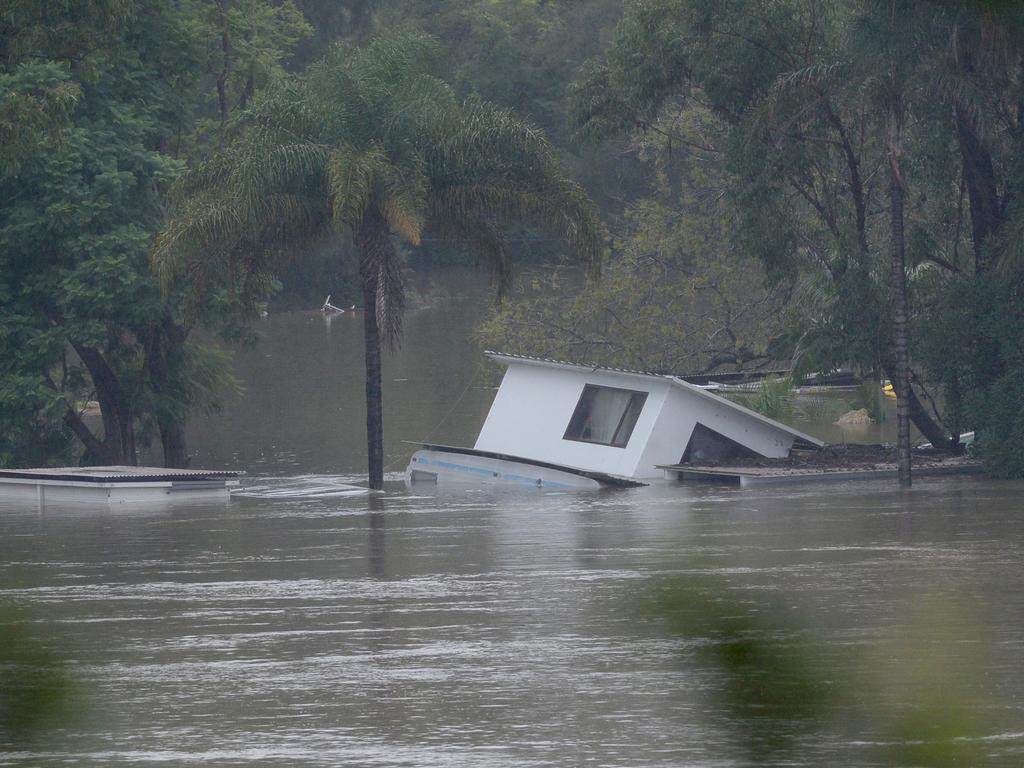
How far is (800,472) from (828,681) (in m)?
14.8

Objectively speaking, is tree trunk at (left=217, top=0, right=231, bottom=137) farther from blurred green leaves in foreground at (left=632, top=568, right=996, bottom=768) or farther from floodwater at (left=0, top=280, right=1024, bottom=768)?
blurred green leaves in foreground at (left=632, top=568, right=996, bottom=768)

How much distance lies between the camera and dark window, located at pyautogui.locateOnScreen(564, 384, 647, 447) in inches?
965

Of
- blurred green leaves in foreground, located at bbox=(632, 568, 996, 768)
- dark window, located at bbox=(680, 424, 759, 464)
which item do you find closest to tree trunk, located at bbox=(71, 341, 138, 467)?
dark window, located at bbox=(680, 424, 759, 464)

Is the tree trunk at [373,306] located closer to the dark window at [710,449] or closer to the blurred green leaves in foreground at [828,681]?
the dark window at [710,449]

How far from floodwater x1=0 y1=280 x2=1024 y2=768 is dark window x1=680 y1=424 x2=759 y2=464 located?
3792 mm

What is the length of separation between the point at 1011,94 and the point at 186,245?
12074mm

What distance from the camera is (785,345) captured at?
27.7 metres

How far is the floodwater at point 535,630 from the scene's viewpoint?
25.8 ft

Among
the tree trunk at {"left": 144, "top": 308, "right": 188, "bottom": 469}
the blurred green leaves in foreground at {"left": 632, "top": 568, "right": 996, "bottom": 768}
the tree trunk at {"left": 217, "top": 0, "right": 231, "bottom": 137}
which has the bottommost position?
the blurred green leaves in foreground at {"left": 632, "top": 568, "right": 996, "bottom": 768}

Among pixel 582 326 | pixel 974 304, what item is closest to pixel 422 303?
pixel 582 326

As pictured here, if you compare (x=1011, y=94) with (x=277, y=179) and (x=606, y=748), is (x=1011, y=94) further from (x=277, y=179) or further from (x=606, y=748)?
(x=606, y=748)

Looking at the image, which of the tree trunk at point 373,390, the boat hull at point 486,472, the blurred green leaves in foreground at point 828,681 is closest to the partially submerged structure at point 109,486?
the tree trunk at point 373,390

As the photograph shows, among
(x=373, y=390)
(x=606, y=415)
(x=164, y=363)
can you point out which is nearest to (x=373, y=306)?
(x=373, y=390)

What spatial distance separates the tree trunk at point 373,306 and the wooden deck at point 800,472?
433 centimetres
